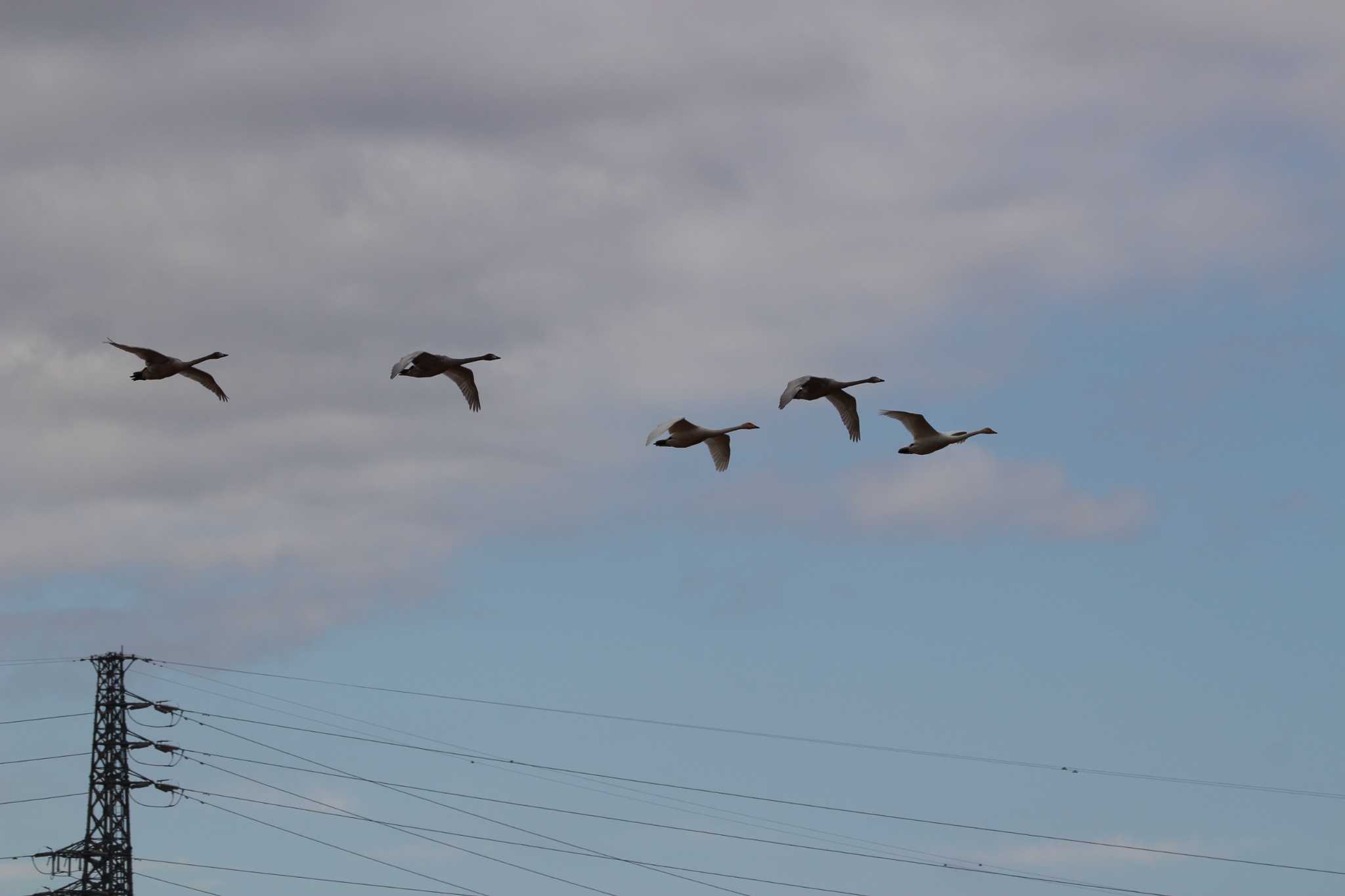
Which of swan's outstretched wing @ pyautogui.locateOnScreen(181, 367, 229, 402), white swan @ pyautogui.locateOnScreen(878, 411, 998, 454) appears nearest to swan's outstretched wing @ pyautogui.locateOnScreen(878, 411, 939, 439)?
white swan @ pyautogui.locateOnScreen(878, 411, 998, 454)

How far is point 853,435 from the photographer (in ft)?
292

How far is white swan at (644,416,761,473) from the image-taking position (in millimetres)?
89262

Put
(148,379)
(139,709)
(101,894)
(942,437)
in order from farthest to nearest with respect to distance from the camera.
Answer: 1. (139,709)
2. (101,894)
3. (942,437)
4. (148,379)

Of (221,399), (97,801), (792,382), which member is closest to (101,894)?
(97,801)

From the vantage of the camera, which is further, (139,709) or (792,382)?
(139,709)

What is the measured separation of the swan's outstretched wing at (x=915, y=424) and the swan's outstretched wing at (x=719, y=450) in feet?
24.7

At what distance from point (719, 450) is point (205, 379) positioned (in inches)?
806

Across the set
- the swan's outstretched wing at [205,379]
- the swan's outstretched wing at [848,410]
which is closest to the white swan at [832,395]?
the swan's outstretched wing at [848,410]

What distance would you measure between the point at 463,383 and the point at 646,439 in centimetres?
697

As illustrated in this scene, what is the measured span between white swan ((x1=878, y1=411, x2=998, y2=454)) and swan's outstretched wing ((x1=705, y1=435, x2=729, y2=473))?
7584 millimetres

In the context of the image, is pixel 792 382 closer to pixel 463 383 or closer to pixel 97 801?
pixel 463 383

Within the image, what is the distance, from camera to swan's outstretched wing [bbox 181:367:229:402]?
84.6 metres

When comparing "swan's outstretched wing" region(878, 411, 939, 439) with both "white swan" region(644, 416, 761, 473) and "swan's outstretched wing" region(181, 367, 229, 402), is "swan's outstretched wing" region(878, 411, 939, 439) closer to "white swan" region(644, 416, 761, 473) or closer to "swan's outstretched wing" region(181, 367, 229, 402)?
"white swan" region(644, 416, 761, 473)

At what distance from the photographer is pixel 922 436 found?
294 ft
